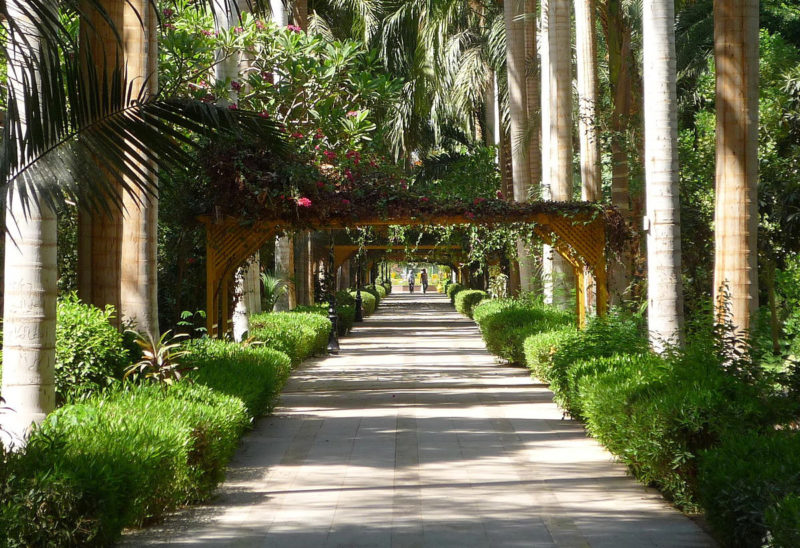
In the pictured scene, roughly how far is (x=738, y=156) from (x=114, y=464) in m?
7.22

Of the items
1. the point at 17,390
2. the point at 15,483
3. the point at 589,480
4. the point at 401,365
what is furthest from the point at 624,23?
the point at 15,483

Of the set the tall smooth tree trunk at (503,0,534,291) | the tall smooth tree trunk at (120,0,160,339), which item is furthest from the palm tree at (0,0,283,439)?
the tall smooth tree trunk at (503,0,534,291)

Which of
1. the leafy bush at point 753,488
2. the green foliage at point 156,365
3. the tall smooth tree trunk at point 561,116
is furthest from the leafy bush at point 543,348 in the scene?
the leafy bush at point 753,488

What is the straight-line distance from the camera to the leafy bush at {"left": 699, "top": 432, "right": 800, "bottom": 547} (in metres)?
4.54

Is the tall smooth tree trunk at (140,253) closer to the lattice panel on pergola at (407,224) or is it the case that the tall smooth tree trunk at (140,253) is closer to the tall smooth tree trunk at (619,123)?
the lattice panel on pergola at (407,224)

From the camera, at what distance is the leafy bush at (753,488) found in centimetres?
454

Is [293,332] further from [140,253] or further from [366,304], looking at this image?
[366,304]

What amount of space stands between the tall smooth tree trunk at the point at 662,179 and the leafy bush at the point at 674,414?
1.89 m

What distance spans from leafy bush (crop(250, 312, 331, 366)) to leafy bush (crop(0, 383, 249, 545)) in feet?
24.5

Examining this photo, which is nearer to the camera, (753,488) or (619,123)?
(753,488)

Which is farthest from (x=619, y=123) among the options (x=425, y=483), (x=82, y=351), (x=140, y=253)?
(x=82, y=351)

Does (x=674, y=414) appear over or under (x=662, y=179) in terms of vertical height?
under

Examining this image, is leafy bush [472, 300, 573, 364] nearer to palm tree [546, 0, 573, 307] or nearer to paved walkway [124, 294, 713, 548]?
palm tree [546, 0, 573, 307]

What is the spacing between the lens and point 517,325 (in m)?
19.2
